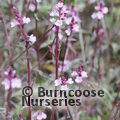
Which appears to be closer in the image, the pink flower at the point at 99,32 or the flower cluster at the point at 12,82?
the flower cluster at the point at 12,82

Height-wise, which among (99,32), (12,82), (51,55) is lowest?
(12,82)

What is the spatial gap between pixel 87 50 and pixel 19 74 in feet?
2.23

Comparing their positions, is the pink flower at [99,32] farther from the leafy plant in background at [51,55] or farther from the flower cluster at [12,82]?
the flower cluster at [12,82]

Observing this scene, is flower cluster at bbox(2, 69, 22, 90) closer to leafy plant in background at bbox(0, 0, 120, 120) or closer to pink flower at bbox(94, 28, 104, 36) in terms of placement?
leafy plant in background at bbox(0, 0, 120, 120)

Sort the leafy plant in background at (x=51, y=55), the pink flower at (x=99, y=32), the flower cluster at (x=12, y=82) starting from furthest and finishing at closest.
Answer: the pink flower at (x=99, y=32)
the leafy plant in background at (x=51, y=55)
the flower cluster at (x=12, y=82)

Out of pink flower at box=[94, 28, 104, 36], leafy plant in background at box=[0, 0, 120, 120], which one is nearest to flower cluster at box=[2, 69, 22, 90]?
leafy plant in background at box=[0, 0, 120, 120]

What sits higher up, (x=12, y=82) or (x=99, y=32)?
(x=99, y=32)

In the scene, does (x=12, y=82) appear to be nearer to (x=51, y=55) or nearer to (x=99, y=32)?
(x=51, y=55)

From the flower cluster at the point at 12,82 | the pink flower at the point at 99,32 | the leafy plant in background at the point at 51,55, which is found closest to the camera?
the flower cluster at the point at 12,82

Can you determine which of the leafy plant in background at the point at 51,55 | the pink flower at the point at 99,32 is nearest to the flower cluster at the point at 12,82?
the leafy plant in background at the point at 51,55

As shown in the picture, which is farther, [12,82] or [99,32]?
[99,32]

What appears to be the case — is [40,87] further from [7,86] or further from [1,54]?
[1,54]

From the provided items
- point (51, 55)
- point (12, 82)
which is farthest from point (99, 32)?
point (12, 82)

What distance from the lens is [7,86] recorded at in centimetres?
62
